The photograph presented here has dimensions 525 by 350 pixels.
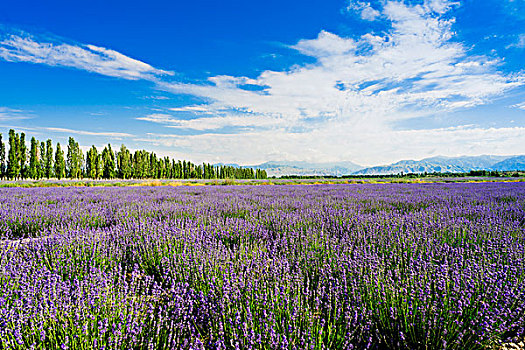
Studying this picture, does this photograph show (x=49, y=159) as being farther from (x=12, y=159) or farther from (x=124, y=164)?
(x=124, y=164)

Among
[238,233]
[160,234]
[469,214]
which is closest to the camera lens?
[160,234]

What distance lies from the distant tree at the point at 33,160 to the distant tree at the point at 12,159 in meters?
1.54

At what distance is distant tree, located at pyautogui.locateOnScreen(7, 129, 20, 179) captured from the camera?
3341cm

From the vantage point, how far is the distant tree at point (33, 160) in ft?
116

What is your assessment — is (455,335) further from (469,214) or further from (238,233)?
(469,214)

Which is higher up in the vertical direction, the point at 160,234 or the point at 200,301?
the point at 160,234

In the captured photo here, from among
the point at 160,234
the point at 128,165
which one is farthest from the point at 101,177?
the point at 160,234

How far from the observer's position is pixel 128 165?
156 feet

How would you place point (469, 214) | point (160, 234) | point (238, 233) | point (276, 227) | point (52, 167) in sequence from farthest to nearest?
point (52, 167) → point (469, 214) → point (276, 227) → point (238, 233) → point (160, 234)

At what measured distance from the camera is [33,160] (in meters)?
36.4

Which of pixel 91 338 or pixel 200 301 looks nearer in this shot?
pixel 91 338

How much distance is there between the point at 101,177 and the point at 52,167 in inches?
267

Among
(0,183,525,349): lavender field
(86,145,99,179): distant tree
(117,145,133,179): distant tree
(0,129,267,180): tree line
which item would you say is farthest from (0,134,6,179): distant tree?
(0,183,525,349): lavender field

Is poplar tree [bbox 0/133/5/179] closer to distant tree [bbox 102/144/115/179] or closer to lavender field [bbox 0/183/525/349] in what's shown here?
distant tree [bbox 102/144/115/179]
